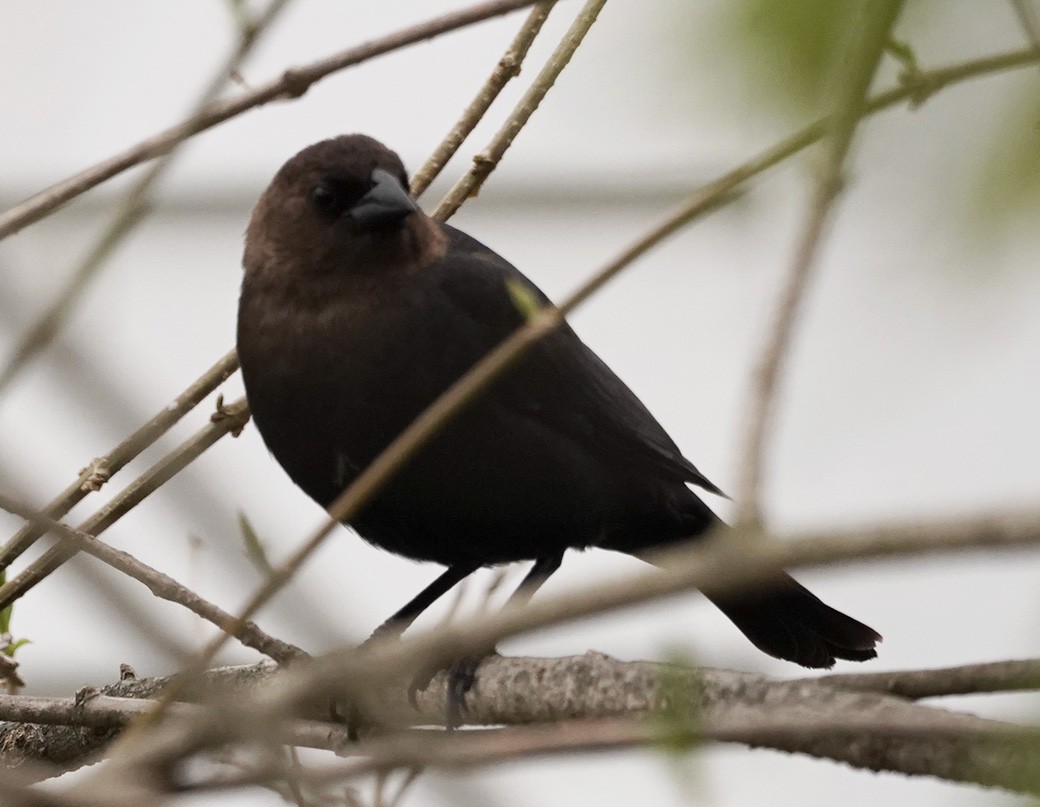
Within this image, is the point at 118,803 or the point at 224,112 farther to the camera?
the point at 224,112

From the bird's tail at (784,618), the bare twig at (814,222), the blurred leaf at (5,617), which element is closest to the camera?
Result: the bare twig at (814,222)

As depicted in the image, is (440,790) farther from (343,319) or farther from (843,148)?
(343,319)

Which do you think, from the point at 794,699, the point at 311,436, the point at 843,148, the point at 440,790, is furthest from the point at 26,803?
the point at 311,436

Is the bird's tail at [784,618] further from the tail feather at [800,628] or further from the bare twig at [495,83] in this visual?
the bare twig at [495,83]

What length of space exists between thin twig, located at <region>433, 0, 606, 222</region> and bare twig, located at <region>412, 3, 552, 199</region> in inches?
2.1

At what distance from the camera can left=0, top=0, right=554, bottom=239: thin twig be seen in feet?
5.29

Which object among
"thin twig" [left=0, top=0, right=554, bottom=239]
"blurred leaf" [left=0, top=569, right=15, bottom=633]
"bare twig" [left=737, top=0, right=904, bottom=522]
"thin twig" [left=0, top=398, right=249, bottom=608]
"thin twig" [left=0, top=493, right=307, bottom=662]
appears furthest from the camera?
"blurred leaf" [left=0, top=569, right=15, bottom=633]

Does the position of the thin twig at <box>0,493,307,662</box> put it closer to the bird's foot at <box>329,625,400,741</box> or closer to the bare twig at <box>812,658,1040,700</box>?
the bird's foot at <box>329,625,400,741</box>

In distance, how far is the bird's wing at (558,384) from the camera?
3434 millimetres

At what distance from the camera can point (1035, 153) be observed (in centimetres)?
95

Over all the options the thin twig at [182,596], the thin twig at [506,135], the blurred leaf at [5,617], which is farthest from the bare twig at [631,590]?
the blurred leaf at [5,617]

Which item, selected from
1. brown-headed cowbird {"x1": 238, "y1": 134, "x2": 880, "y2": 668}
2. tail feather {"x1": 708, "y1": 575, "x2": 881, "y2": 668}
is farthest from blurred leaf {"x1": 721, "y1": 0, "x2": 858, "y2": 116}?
tail feather {"x1": 708, "y1": 575, "x2": 881, "y2": 668}

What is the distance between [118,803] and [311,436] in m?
2.28

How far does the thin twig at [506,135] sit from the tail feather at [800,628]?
4.19 ft
